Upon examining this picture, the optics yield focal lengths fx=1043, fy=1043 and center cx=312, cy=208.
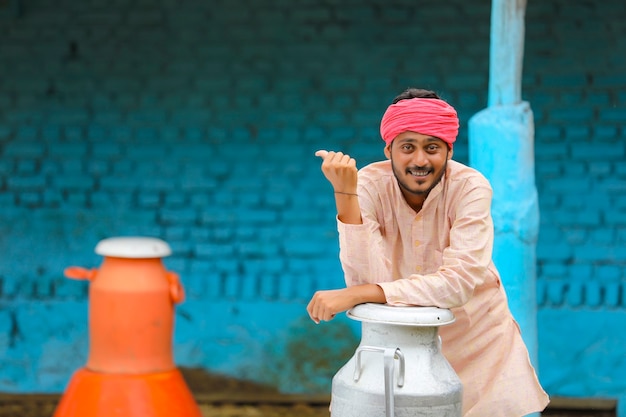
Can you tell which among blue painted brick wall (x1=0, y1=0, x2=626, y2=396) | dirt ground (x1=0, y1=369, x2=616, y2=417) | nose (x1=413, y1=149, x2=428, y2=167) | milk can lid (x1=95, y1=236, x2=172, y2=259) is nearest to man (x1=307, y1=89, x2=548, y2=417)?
nose (x1=413, y1=149, x2=428, y2=167)

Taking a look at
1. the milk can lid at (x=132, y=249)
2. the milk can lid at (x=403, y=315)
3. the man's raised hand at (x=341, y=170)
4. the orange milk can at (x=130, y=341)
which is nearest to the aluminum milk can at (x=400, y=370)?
the milk can lid at (x=403, y=315)

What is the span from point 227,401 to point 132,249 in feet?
4.91

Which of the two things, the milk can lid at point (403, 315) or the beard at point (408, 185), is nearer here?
the milk can lid at point (403, 315)

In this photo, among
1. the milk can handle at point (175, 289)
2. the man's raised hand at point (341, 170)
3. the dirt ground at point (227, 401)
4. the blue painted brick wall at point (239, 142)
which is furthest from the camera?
the dirt ground at point (227, 401)

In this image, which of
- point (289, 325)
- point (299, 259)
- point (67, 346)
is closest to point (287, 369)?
point (289, 325)

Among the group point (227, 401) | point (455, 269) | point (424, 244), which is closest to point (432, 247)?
point (424, 244)

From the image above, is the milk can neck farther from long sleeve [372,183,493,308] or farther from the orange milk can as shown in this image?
the orange milk can

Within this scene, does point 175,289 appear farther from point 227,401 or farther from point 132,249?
point 227,401

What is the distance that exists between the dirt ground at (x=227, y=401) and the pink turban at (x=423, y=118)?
312 centimetres

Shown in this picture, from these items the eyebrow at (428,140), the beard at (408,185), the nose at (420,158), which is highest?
the eyebrow at (428,140)

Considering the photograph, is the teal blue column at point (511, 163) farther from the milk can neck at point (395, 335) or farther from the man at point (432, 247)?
the milk can neck at point (395, 335)

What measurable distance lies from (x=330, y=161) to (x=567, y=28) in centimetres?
324

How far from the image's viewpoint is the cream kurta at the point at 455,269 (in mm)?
3174

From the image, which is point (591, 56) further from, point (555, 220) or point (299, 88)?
point (299, 88)
